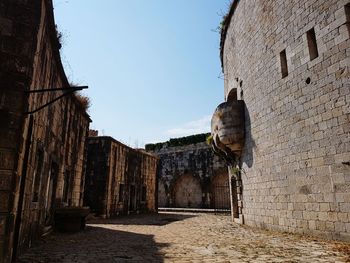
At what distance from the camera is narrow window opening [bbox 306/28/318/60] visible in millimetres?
7527

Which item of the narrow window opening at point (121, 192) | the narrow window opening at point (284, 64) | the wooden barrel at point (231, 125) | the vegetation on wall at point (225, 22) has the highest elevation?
the vegetation on wall at point (225, 22)

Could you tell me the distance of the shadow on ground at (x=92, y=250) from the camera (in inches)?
197

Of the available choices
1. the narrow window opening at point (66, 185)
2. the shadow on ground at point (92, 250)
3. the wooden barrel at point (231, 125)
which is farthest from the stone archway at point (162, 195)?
the shadow on ground at point (92, 250)

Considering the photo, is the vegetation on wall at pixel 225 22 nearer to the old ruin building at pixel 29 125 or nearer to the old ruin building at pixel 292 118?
the old ruin building at pixel 292 118

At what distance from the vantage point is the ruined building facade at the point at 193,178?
2322cm

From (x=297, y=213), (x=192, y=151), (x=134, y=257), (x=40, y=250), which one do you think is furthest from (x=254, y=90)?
(x=192, y=151)

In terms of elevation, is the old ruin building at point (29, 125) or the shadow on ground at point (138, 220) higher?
the old ruin building at point (29, 125)

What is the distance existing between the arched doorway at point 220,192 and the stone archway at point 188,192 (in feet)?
4.19

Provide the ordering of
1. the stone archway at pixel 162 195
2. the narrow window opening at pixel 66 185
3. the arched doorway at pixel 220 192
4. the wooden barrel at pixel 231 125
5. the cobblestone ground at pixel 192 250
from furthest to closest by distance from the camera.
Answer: the stone archway at pixel 162 195 < the arched doorway at pixel 220 192 < the wooden barrel at pixel 231 125 < the narrow window opening at pixel 66 185 < the cobblestone ground at pixel 192 250

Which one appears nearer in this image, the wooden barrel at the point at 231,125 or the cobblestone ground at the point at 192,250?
the cobblestone ground at the point at 192,250

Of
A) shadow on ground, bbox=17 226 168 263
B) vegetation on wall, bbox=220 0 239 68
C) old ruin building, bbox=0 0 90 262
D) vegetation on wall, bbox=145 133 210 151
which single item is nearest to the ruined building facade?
vegetation on wall, bbox=145 133 210 151

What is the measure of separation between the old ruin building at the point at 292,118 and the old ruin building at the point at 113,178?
19.8 ft

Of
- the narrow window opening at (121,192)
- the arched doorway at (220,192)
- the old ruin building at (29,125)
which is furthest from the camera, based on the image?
the arched doorway at (220,192)

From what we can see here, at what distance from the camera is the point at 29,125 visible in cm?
479
